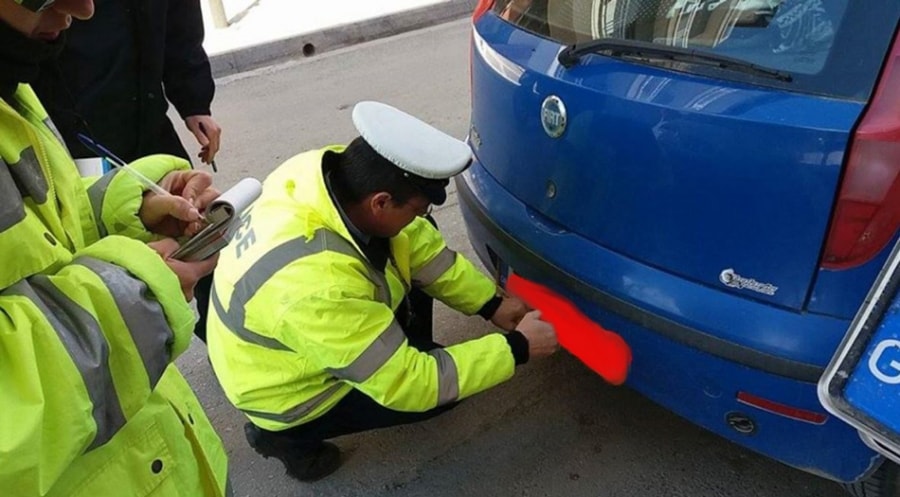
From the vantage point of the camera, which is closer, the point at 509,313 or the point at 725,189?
the point at 725,189

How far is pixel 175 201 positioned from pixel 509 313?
1.17m

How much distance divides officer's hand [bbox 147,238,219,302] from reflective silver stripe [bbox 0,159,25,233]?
22cm

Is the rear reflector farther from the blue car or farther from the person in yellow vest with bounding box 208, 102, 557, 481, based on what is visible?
the person in yellow vest with bounding box 208, 102, 557, 481

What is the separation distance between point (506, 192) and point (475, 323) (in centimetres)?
80

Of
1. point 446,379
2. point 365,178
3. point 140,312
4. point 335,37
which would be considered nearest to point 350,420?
point 446,379

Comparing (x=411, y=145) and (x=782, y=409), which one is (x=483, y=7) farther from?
(x=782, y=409)

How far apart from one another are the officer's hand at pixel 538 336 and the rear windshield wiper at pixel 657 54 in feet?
2.15

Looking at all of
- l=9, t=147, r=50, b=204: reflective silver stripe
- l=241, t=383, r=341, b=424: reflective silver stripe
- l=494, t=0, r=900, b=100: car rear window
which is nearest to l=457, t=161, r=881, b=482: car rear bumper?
l=494, t=0, r=900, b=100: car rear window

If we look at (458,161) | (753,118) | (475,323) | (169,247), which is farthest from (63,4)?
(475,323)

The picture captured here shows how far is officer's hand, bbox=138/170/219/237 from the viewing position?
1.32m

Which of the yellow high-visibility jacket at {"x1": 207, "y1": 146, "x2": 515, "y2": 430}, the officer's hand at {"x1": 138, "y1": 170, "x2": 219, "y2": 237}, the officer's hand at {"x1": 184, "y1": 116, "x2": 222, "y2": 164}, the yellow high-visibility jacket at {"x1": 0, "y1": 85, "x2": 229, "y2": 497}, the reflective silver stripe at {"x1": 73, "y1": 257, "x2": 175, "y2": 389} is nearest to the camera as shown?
the yellow high-visibility jacket at {"x1": 0, "y1": 85, "x2": 229, "y2": 497}

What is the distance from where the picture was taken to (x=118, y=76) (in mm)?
2035

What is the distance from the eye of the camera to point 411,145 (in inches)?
72.1

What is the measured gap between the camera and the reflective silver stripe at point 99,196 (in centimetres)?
135
